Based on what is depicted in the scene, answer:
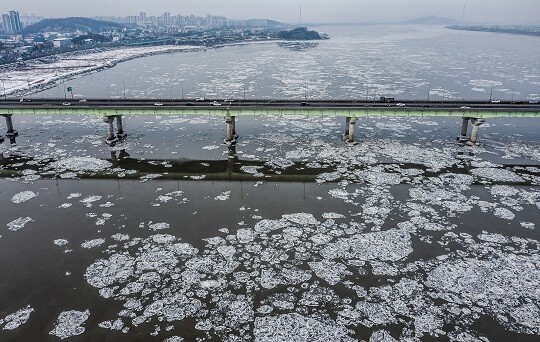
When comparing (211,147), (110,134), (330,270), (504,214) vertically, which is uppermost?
(110,134)

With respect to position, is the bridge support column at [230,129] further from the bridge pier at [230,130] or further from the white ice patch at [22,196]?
the white ice patch at [22,196]

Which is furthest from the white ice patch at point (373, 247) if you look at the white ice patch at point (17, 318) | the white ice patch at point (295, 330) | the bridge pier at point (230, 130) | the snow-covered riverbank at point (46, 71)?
the snow-covered riverbank at point (46, 71)

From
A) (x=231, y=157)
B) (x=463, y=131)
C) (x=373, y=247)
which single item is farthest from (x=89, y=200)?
(x=463, y=131)

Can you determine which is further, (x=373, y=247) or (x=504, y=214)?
(x=504, y=214)

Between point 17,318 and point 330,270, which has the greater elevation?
point 330,270

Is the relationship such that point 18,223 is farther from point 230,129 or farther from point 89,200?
point 230,129
